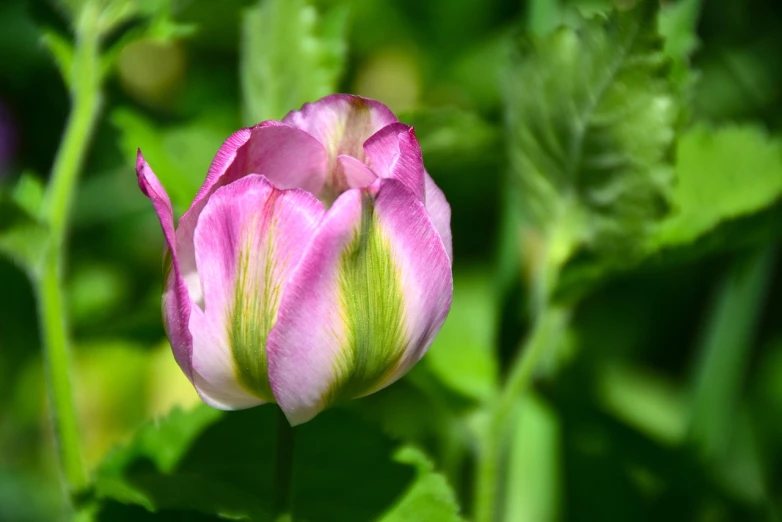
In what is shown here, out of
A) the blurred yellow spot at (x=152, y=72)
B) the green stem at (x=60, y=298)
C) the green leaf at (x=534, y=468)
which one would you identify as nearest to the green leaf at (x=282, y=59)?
the green stem at (x=60, y=298)

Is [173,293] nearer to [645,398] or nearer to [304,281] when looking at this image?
[304,281]

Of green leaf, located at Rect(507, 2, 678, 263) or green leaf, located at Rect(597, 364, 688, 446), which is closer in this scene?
green leaf, located at Rect(507, 2, 678, 263)

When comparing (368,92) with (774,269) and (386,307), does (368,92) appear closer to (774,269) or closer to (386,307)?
(774,269)

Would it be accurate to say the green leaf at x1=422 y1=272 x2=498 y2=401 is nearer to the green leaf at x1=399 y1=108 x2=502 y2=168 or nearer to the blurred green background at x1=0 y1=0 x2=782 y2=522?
the blurred green background at x1=0 y1=0 x2=782 y2=522

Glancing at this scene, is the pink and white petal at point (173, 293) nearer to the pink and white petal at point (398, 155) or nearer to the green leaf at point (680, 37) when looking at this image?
the pink and white petal at point (398, 155)

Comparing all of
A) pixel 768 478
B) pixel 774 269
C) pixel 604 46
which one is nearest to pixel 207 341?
pixel 604 46

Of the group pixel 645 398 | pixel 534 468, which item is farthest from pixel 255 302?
pixel 645 398

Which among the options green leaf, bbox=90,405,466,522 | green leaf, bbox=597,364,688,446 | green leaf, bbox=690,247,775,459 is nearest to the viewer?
green leaf, bbox=90,405,466,522

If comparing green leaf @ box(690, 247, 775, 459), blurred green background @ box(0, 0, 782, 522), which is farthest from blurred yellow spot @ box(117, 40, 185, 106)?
green leaf @ box(690, 247, 775, 459)
